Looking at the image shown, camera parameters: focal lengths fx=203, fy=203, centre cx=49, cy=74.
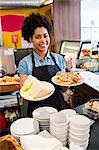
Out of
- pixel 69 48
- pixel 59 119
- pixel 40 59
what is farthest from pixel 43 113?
pixel 69 48

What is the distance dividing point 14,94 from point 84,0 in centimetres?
257

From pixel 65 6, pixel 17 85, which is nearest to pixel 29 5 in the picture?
pixel 65 6

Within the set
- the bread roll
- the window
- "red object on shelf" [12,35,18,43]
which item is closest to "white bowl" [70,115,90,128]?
the bread roll

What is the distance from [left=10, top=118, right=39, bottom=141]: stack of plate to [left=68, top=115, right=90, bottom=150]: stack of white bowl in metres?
0.22

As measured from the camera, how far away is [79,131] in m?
1.11

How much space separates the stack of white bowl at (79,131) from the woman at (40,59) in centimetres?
68

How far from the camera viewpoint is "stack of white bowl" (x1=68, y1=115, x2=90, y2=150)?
1110 millimetres

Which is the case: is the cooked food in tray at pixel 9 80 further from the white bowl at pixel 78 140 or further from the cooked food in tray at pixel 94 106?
the white bowl at pixel 78 140

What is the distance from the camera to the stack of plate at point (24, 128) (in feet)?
3.90

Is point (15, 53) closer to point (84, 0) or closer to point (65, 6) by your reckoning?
point (65, 6)

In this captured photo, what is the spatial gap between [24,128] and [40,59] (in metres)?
0.73

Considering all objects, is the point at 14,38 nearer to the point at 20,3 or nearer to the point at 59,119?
the point at 20,3

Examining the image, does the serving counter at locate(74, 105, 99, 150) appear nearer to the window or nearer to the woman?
the woman

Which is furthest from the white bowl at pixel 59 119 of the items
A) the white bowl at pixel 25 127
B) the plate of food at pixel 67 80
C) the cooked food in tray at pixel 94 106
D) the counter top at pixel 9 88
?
the counter top at pixel 9 88
